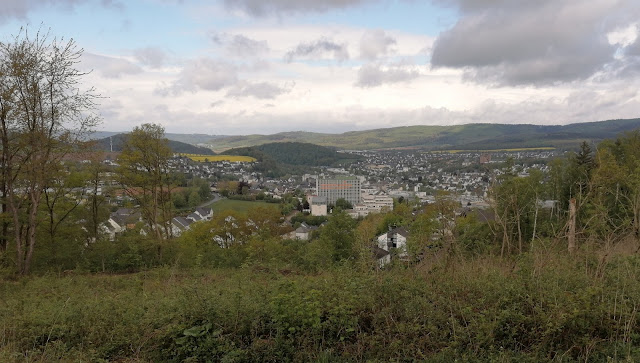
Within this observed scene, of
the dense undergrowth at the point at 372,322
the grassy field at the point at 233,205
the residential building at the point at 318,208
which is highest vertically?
the dense undergrowth at the point at 372,322

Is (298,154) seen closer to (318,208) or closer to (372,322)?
(318,208)

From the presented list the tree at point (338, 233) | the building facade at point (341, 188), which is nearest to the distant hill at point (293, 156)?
the building facade at point (341, 188)

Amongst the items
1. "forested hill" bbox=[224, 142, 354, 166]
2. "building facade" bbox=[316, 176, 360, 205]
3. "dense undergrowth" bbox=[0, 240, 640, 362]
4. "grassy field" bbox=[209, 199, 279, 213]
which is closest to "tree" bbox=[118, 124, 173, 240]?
"dense undergrowth" bbox=[0, 240, 640, 362]

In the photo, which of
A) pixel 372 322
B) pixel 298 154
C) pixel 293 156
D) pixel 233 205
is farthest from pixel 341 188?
pixel 372 322

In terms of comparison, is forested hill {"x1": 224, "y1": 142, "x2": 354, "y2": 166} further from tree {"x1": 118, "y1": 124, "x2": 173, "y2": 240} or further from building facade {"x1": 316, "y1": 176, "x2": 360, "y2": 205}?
tree {"x1": 118, "y1": 124, "x2": 173, "y2": 240}

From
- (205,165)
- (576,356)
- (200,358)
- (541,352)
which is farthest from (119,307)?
(205,165)

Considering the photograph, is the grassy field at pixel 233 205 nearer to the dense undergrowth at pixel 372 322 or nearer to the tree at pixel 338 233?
the tree at pixel 338 233

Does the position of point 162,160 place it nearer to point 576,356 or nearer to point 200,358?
point 200,358
